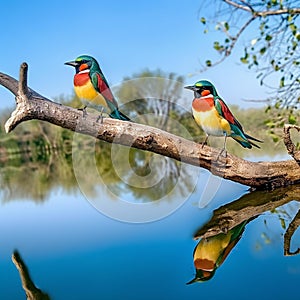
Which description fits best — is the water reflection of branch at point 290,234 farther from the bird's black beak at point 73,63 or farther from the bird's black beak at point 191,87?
the bird's black beak at point 73,63

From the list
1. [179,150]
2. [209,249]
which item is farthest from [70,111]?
[209,249]

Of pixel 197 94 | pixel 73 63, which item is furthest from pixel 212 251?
pixel 73 63

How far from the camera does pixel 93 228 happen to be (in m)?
1.76

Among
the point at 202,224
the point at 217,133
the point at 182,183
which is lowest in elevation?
the point at 202,224

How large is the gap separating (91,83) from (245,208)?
0.98m

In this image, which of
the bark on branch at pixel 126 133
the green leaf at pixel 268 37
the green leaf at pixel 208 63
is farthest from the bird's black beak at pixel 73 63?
the green leaf at pixel 268 37

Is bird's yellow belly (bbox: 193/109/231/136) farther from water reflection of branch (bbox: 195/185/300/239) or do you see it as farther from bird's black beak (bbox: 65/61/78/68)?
bird's black beak (bbox: 65/61/78/68)

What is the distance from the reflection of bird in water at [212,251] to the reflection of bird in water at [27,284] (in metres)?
0.42

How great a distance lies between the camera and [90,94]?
1.51 meters

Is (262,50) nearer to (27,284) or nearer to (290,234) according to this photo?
(290,234)

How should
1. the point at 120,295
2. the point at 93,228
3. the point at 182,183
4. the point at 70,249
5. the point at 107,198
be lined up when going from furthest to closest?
the point at 182,183, the point at 107,198, the point at 93,228, the point at 70,249, the point at 120,295

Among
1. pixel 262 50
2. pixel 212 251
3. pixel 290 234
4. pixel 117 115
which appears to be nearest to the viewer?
pixel 212 251

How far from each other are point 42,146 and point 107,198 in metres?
7.96

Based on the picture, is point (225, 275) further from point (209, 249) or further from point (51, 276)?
point (51, 276)
